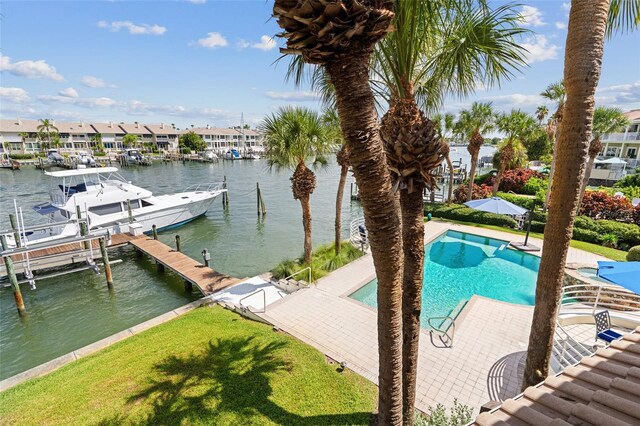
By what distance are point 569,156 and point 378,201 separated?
12.3 ft

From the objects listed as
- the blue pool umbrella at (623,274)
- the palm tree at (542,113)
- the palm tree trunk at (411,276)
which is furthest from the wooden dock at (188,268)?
the palm tree at (542,113)

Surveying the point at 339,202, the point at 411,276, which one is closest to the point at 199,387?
the point at 411,276

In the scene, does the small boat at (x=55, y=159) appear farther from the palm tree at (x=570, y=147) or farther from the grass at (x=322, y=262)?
the palm tree at (x=570, y=147)

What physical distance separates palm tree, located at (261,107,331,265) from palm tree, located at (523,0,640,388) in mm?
9565

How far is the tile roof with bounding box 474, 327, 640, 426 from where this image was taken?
3273 millimetres

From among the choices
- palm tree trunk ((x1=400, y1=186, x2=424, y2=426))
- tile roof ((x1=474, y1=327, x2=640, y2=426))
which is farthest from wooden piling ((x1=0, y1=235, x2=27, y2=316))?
tile roof ((x1=474, y1=327, x2=640, y2=426))

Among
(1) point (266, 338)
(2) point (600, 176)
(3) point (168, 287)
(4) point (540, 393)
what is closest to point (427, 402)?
(4) point (540, 393)

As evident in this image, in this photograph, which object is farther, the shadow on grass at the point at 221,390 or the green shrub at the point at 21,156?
the green shrub at the point at 21,156

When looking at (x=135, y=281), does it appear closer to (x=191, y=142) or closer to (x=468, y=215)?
(x=468, y=215)

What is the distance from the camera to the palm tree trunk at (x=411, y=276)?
5105 millimetres

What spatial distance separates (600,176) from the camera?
34625 millimetres

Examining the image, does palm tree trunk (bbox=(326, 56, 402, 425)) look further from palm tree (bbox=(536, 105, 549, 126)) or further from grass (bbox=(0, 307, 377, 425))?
palm tree (bbox=(536, 105, 549, 126))

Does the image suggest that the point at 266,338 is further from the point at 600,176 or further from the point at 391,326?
the point at 600,176

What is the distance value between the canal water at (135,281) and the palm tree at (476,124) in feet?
39.2
